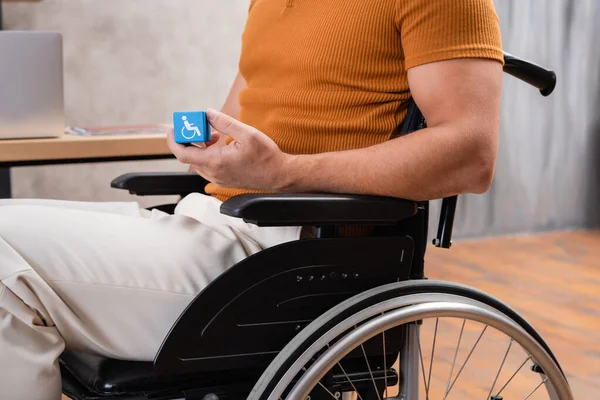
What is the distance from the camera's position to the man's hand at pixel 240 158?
1.00m

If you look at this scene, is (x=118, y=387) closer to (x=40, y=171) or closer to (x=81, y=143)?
(x=81, y=143)

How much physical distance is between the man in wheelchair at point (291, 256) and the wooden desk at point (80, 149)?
80 cm

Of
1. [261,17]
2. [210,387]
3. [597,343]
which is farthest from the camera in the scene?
[597,343]

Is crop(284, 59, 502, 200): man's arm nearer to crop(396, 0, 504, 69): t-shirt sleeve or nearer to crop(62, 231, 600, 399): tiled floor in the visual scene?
crop(396, 0, 504, 69): t-shirt sleeve

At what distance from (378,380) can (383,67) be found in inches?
16.6

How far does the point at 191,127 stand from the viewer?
3.35ft

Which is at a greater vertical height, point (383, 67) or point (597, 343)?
point (383, 67)

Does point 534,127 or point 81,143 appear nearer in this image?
point 81,143

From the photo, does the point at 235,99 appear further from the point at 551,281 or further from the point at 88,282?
the point at 551,281

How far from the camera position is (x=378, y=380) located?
1079 millimetres

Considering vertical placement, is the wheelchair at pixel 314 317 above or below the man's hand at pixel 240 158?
below

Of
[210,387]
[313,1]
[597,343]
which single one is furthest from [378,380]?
[597,343]

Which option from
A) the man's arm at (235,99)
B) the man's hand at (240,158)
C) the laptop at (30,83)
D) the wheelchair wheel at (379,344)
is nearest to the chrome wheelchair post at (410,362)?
the wheelchair wheel at (379,344)

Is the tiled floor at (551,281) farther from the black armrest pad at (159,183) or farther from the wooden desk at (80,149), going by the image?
the black armrest pad at (159,183)
